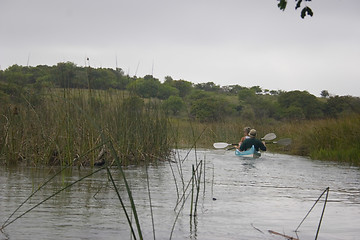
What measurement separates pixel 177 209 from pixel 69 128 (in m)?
3.19

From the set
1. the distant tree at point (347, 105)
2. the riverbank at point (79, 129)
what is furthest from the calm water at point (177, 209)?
the distant tree at point (347, 105)

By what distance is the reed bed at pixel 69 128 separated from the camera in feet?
25.2

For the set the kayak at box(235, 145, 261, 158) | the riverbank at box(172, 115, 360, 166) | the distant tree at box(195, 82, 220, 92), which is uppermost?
the distant tree at box(195, 82, 220, 92)

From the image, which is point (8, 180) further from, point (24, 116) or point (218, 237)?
point (218, 237)

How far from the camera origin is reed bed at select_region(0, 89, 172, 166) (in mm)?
7672

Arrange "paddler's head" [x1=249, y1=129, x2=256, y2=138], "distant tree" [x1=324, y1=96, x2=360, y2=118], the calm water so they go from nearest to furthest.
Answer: the calm water → "distant tree" [x1=324, y1=96, x2=360, y2=118] → "paddler's head" [x1=249, y1=129, x2=256, y2=138]

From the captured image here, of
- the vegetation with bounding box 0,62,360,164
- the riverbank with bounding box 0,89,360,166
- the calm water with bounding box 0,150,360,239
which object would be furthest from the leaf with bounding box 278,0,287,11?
the riverbank with bounding box 0,89,360,166

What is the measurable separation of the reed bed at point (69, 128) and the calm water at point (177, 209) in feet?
1.59

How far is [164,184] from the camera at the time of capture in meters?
6.66

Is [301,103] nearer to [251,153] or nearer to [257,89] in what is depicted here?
[251,153]

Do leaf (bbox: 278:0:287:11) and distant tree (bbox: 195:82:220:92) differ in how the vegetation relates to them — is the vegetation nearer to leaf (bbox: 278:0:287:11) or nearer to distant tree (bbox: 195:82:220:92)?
leaf (bbox: 278:0:287:11)

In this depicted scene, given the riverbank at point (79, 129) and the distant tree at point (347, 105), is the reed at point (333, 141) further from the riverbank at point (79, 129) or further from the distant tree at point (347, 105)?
the riverbank at point (79, 129)

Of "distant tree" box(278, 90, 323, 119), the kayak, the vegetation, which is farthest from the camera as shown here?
"distant tree" box(278, 90, 323, 119)

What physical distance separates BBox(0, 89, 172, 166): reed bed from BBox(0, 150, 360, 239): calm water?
484mm
